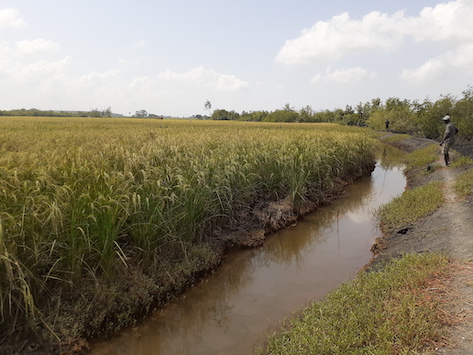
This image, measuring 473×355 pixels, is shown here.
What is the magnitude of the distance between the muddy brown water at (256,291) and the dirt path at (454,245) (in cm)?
74

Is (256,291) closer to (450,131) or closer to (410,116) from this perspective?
(450,131)

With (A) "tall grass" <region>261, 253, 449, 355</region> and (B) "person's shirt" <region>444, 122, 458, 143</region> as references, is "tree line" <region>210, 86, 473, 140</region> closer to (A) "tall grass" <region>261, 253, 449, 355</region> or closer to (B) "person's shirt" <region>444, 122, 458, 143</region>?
(B) "person's shirt" <region>444, 122, 458, 143</region>

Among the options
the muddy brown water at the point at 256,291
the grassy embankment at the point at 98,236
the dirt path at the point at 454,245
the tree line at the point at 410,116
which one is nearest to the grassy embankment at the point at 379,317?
the dirt path at the point at 454,245

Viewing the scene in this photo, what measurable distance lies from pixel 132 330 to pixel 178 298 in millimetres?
801

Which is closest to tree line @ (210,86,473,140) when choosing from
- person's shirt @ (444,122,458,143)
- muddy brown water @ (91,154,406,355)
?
person's shirt @ (444,122,458,143)

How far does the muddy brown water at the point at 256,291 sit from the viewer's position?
11.3 feet

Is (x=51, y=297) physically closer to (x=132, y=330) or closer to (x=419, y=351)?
(x=132, y=330)

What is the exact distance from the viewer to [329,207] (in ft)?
28.0

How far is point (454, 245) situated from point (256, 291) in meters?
3.07

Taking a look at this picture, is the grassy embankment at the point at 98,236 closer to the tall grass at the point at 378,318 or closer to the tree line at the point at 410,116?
the tall grass at the point at 378,318

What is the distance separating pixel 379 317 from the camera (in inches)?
109

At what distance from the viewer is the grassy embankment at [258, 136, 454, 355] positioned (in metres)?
2.49

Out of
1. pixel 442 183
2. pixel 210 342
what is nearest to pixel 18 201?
pixel 210 342

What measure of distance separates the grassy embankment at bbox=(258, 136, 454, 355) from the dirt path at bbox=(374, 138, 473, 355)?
0.14 metres
